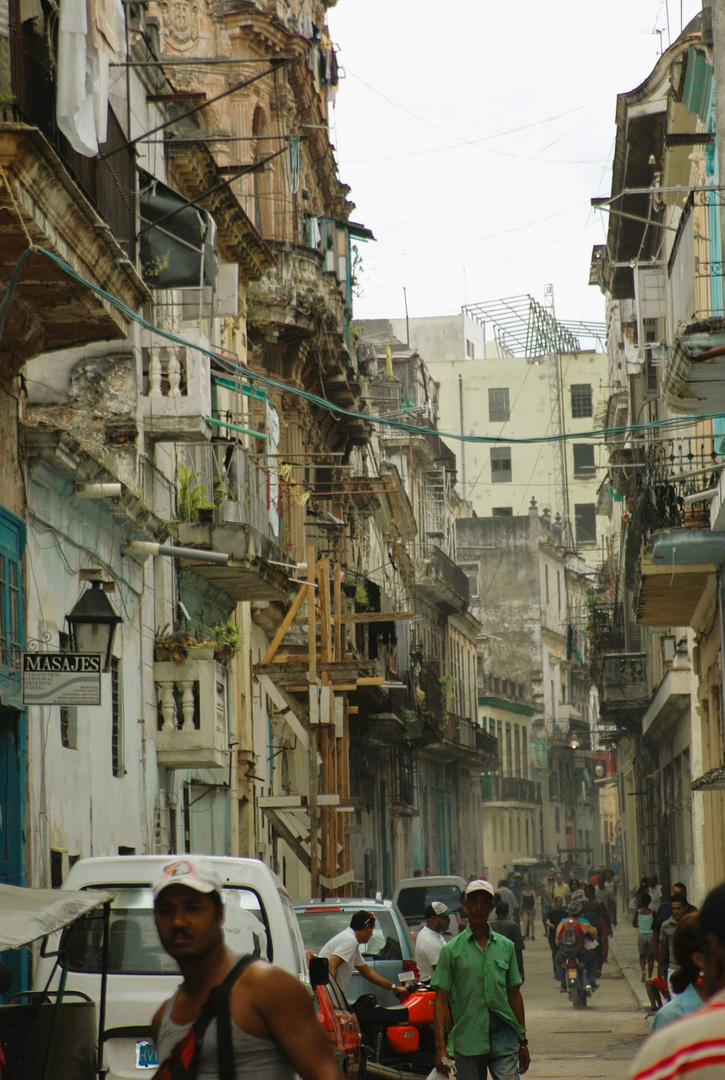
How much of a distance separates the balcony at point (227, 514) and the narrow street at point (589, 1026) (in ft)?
21.6

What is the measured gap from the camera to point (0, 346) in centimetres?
1255

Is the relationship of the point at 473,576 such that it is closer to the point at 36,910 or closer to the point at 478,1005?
the point at 478,1005

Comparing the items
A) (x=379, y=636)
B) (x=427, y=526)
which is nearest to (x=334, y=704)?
(x=379, y=636)

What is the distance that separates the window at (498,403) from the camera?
8319cm

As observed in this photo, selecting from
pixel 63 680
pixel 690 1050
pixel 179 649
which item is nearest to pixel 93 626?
pixel 63 680

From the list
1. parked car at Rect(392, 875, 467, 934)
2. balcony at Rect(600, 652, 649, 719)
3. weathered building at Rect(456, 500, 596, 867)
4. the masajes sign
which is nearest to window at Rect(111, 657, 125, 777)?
the masajes sign

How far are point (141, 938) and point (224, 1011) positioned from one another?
5.52 metres

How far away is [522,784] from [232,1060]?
73.2 metres

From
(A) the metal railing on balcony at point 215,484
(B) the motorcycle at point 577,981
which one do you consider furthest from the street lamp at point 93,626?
(B) the motorcycle at point 577,981

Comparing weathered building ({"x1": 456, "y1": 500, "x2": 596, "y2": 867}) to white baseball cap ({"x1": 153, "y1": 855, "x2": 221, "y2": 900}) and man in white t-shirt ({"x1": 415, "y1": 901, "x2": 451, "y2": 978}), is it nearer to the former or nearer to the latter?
man in white t-shirt ({"x1": 415, "y1": 901, "x2": 451, "y2": 978})

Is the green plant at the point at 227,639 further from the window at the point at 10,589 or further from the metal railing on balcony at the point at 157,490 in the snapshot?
the window at the point at 10,589

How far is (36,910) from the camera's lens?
7.25 m

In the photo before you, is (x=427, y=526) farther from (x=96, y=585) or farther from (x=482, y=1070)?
(x=482, y=1070)

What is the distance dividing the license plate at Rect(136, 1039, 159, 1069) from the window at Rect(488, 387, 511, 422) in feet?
245
